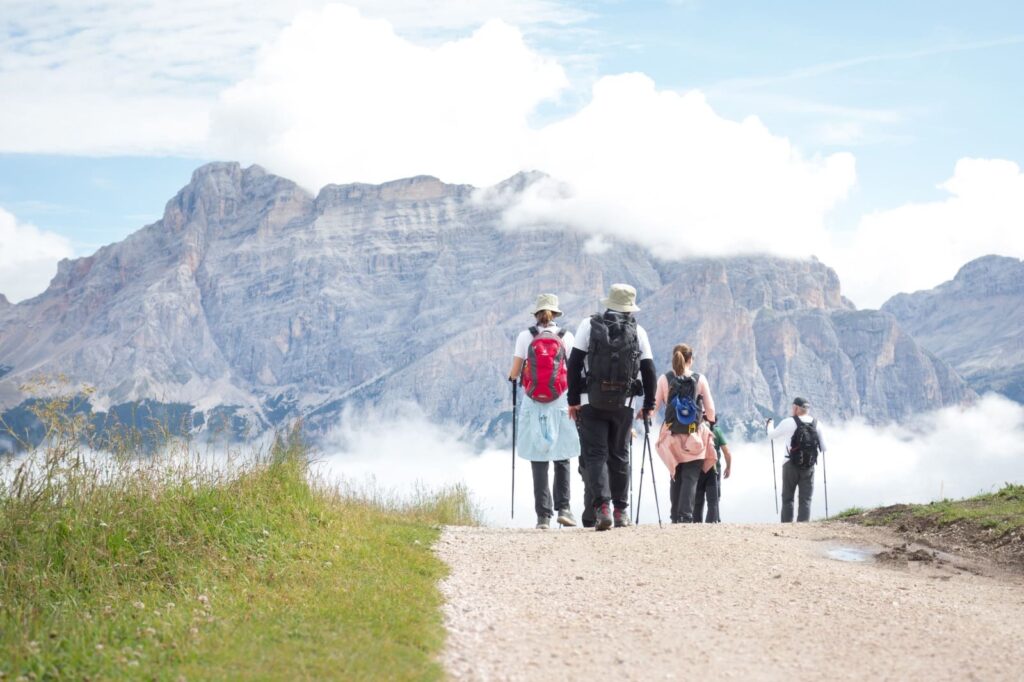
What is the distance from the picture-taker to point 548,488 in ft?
44.6

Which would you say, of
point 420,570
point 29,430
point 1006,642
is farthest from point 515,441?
point 1006,642

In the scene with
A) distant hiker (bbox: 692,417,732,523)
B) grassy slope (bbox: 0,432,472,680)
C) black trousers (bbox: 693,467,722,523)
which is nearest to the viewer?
grassy slope (bbox: 0,432,472,680)

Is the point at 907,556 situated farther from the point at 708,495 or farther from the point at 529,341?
the point at 529,341

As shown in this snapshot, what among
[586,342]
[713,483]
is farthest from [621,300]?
[713,483]

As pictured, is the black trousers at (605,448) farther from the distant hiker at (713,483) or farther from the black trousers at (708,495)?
the black trousers at (708,495)

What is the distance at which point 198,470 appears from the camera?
11.0 m

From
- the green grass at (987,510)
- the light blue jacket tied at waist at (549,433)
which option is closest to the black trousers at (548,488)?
the light blue jacket tied at waist at (549,433)

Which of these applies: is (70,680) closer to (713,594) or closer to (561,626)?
(561,626)

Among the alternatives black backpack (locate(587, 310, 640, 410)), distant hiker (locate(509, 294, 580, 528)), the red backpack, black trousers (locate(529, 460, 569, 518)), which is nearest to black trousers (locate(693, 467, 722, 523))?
black trousers (locate(529, 460, 569, 518))

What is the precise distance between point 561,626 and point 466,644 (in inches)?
34.6

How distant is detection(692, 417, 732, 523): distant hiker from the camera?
52.3ft

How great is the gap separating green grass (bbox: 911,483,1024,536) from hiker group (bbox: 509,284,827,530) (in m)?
3.17

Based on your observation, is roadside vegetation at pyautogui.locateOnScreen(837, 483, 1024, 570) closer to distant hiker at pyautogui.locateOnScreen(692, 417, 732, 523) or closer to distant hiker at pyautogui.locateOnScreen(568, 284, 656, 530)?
distant hiker at pyautogui.locateOnScreen(692, 417, 732, 523)

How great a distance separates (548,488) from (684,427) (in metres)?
2.15
